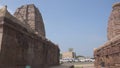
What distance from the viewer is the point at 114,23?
81.3 feet

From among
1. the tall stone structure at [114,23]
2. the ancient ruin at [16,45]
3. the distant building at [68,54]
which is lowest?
the ancient ruin at [16,45]

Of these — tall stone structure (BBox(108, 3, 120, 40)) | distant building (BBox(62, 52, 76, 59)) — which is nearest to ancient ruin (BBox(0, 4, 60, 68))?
tall stone structure (BBox(108, 3, 120, 40))

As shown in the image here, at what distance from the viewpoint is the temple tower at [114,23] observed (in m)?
24.0

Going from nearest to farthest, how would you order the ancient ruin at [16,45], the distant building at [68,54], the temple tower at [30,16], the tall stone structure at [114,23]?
the ancient ruin at [16,45] → the tall stone structure at [114,23] → the temple tower at [30,16] → the distant building at [68,54]

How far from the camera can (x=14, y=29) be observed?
854 cm

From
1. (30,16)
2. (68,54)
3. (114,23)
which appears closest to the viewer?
(114,23)

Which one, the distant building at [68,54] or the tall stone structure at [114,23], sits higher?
the tall stone structure at [114,23]

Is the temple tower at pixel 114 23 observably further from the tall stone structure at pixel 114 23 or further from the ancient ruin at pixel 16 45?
the ancient ruin at pixel 16 45

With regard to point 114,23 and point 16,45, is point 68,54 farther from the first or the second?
point 16,45

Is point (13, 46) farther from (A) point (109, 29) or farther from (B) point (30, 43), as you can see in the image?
(A) point (109, 29)

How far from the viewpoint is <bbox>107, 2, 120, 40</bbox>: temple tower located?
78.8 ft

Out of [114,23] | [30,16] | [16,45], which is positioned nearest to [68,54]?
[30,16]

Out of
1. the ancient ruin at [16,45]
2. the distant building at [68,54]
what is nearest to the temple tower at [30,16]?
the ancient ruin at [16,45]

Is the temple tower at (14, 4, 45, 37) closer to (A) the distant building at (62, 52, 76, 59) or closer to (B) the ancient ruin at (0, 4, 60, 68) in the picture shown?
(B) the ancient ruin at (0, 4, 60, 68)
